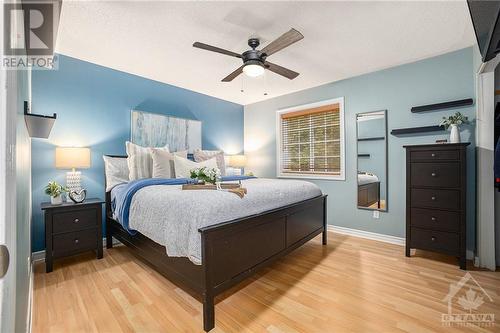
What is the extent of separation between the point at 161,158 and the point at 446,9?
3.49m

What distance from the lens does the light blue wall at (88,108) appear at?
2.69 m

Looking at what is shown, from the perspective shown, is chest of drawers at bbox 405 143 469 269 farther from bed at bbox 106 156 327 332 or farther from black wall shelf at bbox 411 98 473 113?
bed at bbox 106 156 327 332

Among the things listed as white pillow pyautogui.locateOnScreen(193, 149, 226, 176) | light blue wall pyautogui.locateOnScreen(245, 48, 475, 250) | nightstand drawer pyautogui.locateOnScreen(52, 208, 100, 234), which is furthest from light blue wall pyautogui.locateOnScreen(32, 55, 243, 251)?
light blue wall pyautogui.locateOnScreen(245, 48, 475, 250)

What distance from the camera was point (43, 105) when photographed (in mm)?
2688

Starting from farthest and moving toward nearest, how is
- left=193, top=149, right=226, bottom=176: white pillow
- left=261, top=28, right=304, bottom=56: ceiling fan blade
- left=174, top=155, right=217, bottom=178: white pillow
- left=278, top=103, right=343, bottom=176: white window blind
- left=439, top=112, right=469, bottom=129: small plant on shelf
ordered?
left=278, top=103, right=343, bottom=176: white window blind < left=193, top=149, right=226, bottom=176: white pillow < left=174, top=155, right=217, bottom=178: white pillow < left=439, top=112, right=469, bottom=129: small plant on shelf < left=261, top=28, right=304, bottom=56: ceiling fan blade

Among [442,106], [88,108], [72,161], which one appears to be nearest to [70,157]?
[72,161]

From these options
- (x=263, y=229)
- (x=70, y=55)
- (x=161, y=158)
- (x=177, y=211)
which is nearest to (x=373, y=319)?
(x=263, y=229)

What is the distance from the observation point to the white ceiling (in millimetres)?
2020

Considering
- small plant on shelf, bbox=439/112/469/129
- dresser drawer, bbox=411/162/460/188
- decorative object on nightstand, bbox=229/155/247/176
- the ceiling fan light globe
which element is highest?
the ceiling fan light globe

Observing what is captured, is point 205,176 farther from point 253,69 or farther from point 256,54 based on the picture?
point 256,54

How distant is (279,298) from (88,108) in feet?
11.0

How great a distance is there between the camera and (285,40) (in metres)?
1.98

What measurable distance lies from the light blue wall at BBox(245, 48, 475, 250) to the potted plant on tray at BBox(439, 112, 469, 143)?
126 millimetres

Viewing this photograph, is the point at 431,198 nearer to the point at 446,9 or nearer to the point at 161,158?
the point at 446,9
